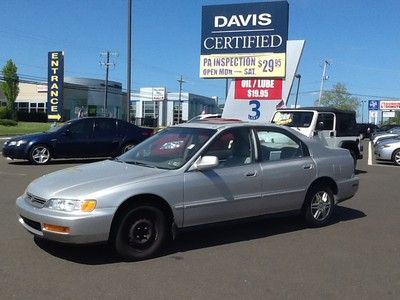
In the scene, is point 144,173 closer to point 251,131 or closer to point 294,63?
point 251,131

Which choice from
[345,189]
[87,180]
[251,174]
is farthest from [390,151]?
[87,180]

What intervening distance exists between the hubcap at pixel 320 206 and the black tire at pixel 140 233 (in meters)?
2.57

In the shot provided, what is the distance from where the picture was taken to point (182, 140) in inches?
270

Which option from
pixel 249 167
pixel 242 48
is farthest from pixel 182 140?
pixel 242 48

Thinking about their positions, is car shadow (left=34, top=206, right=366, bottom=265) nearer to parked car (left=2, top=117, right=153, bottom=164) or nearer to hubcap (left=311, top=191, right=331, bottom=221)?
hubcap (left=311, top=191, right=331, bottom=221)

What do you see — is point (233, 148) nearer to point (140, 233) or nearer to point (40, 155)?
point (140, 233)

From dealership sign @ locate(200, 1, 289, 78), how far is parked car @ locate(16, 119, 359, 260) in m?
15.3

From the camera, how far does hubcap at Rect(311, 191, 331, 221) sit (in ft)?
25.1

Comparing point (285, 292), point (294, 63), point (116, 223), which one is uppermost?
point (294, 63)

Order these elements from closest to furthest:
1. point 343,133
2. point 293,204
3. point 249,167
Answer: point 249,167 < point 293,204 < point 343,133

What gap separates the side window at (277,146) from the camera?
709cm

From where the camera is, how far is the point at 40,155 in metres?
15.6

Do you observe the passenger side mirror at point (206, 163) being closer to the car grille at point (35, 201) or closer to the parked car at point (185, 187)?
the parked car at point (185, 187)

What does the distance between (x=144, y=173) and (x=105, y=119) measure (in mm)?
10934
